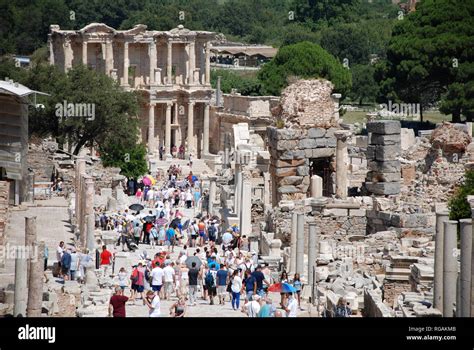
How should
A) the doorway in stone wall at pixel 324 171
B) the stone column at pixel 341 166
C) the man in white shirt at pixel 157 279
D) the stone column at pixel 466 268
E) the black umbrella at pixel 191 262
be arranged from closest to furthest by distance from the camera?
1. the stone column at pixel 466 268
2. the man in white shirt at pixel 157 279
3. the black umbrella at pixel 191 262
4. the stone column at pixel 341 166
5. the doorway in stone wall at pixel 324 171

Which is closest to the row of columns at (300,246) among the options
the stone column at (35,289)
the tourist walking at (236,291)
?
A: the tourist walking at (236,291)

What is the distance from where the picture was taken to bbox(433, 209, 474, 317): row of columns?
24031mm

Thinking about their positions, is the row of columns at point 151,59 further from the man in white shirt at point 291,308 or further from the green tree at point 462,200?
the man in white shirt at point 291,308

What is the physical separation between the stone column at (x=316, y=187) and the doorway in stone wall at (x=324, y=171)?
165cm

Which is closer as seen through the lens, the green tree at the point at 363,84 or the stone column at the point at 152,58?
the stone column at the point at 152,58

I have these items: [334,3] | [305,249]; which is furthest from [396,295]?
[334,3]

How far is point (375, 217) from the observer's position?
39656 mm

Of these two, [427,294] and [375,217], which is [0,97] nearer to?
[375,217]

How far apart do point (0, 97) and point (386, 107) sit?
46419mm

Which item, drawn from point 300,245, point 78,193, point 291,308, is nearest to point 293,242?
point 300,245

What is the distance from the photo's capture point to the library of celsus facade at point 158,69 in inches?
3538

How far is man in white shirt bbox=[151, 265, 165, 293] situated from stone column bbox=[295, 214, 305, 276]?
3.81 meters

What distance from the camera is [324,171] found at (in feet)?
146

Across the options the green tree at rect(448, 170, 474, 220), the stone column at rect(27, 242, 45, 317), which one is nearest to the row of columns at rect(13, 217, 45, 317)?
the stone column at rect(27, 242, 45, 317)
